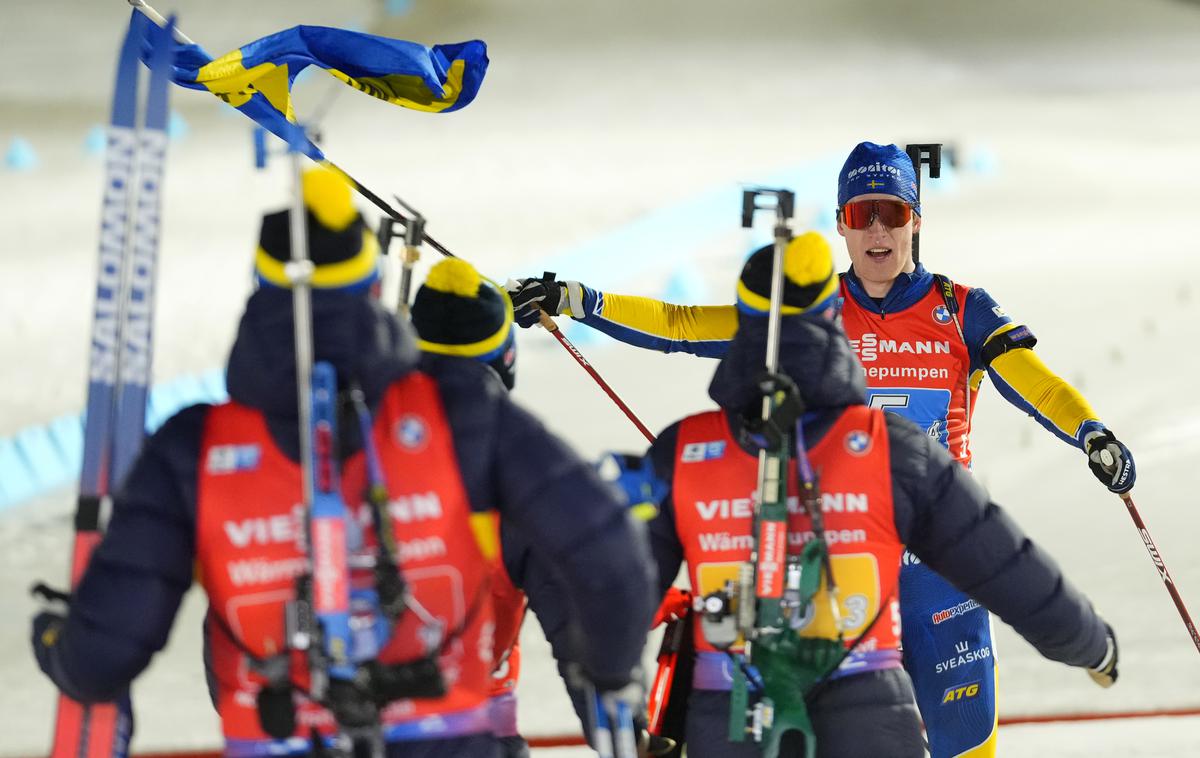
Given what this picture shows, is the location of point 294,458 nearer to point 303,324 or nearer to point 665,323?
point 303,324

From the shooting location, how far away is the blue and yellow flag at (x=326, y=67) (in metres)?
4.48

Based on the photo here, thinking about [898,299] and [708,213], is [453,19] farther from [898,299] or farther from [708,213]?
[898,299]

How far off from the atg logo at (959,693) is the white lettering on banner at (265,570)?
82.9 inches

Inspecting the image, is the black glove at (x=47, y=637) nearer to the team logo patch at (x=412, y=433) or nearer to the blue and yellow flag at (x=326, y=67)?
Result: the team logo patch at (x=412, y=433)

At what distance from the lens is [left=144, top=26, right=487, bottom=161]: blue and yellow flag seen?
177 inches

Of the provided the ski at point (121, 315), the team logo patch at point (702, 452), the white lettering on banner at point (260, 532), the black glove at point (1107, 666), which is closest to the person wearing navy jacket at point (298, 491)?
the white lettering on banner at point (260, 532)

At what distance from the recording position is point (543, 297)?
4508 mm

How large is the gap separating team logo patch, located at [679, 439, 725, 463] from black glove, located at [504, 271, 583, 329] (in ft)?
5.23

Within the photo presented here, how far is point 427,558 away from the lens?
2428 millimetres

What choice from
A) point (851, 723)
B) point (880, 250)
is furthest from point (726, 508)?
point (880, 250)

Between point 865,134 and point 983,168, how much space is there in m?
1.49

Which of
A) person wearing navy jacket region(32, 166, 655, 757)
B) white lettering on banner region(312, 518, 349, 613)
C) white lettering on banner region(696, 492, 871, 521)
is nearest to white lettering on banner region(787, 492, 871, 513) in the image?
white lettering on banner region(696, 492, 871, 521)

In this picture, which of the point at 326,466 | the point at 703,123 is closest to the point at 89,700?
the point at 326,466

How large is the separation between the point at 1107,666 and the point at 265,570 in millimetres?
1744
